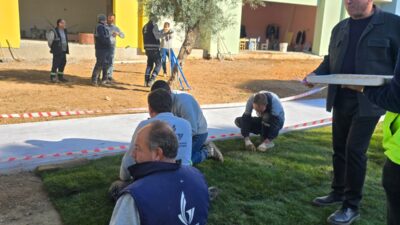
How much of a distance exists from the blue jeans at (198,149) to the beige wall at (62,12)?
14792mm

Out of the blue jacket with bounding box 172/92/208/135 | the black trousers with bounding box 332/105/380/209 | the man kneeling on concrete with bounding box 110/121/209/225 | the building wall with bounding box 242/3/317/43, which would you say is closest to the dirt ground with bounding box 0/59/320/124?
the blue jacket with bounding box 172/92/208/135

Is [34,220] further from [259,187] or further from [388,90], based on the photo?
[388,90]

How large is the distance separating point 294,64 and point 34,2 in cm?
1175

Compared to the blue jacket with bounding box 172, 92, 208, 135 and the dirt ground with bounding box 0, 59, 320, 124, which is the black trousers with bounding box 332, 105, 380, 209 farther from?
the dirt ground with bounding box 0, 59, 320, 124

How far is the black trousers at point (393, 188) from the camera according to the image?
230 cm

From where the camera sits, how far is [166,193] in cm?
182

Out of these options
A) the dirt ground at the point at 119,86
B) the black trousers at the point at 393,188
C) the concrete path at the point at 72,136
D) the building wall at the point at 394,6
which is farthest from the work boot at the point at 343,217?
the building wall at the point at 394,6

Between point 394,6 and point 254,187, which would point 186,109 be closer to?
point 254,187

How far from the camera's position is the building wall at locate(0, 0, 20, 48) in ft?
44.7

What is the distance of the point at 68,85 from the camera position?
9.99 metres

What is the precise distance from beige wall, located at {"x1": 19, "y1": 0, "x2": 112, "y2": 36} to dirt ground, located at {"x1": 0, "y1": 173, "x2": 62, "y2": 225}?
15.0m

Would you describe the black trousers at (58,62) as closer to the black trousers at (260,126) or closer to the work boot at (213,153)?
the black trousers at (260,126)

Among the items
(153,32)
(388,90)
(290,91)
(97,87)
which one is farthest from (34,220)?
(290,91)

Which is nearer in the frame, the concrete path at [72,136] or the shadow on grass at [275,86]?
the concrete path at [72,136]
